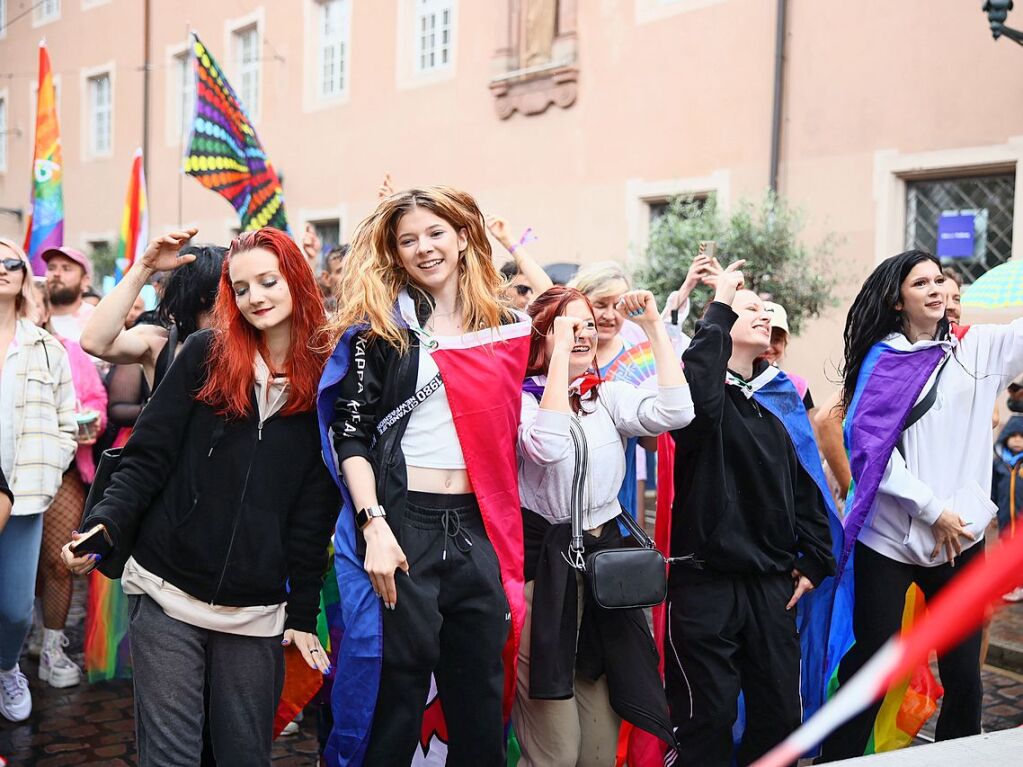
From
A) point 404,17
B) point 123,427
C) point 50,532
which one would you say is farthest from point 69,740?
point 404,17

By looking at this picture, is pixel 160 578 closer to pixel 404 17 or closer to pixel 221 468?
pixel 221 468

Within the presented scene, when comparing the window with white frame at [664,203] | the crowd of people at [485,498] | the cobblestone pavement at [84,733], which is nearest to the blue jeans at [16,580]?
the cobblestone pavement at [84,733]

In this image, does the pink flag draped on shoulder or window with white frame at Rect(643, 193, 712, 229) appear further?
window with white frame at Rect(643, 193, 712, 229)

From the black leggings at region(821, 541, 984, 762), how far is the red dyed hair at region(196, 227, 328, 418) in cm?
199

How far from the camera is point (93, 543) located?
2.75 meters

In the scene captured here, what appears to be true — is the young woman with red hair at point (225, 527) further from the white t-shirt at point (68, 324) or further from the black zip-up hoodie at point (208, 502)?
the white t-shirt at point (68, 324)

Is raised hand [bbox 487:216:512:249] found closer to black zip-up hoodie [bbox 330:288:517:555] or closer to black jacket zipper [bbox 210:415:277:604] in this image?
black zip-up hoodie [bbox 330:288:517:555]

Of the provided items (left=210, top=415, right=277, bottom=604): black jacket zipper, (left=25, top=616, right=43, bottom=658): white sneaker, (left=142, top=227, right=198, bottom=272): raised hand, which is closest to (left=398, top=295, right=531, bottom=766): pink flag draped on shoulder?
Answer: (left=210, top=415, right=277, bottom=604): black jacket zipper

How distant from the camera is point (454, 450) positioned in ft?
9.73

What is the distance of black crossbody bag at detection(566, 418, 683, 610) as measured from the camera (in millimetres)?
3215

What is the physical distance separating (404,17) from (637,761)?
549 inches

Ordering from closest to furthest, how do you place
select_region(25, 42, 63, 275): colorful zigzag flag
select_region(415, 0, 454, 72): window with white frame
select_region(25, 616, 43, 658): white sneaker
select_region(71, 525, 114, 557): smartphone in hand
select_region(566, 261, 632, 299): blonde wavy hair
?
select_region(71, 525, 114, 557): smartphone in hand → select_region(566, 261, 632, 299): blonde wavy hair → select_region(25, 616, 43, 658): white sneaker → select_region(25, 42, 63, 275): colorful zigzag flag → select_region(415, 0, 454, 72): window with white frame

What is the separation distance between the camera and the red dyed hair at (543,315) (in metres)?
3.46

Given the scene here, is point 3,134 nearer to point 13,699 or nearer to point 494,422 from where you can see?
point 13,699
